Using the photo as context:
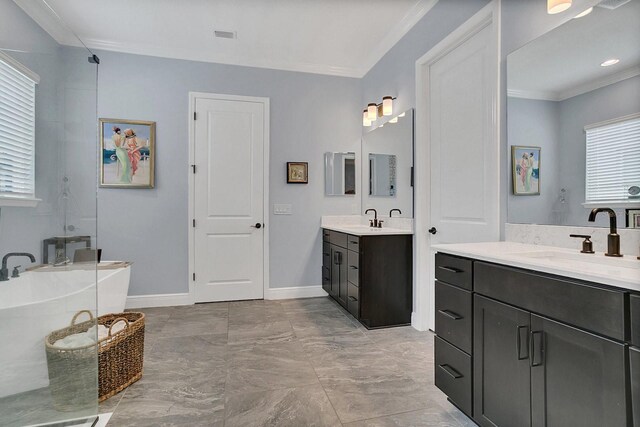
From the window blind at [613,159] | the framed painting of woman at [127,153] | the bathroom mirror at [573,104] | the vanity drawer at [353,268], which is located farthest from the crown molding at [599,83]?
the framed painting of woman at [127,153]

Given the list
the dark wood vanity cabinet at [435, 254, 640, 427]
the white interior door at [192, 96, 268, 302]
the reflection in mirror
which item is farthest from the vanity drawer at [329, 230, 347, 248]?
the dark wood vanity cabinet at [435, 254, 640, 427]

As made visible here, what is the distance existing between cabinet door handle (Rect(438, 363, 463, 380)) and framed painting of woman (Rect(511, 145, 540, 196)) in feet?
3.49

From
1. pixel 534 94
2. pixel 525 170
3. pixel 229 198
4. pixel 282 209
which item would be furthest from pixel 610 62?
pixel 229 198

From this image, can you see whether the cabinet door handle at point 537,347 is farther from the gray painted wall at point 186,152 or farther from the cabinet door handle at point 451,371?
the gray painted wall at point 186,152

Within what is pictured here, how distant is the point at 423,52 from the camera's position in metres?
2.85

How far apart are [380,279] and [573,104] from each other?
1887 millimetres

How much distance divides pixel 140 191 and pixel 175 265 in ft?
2.95

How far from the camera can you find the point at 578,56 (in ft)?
5.21

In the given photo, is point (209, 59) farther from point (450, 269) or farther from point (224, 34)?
point (450, 269)

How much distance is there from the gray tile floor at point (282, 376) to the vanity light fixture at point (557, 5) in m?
Answer: 2.14

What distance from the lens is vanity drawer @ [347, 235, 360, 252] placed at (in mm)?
2949

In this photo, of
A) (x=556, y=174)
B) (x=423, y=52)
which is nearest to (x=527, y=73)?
(x=556, y=174)

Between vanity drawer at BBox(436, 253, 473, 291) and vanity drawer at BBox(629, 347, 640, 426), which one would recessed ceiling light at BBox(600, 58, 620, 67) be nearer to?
vanity drawer at BBox(436, 253, 473, 291)

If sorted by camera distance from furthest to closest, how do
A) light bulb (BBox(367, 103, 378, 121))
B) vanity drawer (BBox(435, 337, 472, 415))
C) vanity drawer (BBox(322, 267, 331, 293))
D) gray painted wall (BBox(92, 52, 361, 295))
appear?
vanity drawer (BBox(322, 267, 331, 293)) < light bulb (BBox(367, 103, 378, 121)) < gray painted wall (BBox(92, 52, 361, 295)) < vanity drawer (BBox(435, 337, 472, 415))
